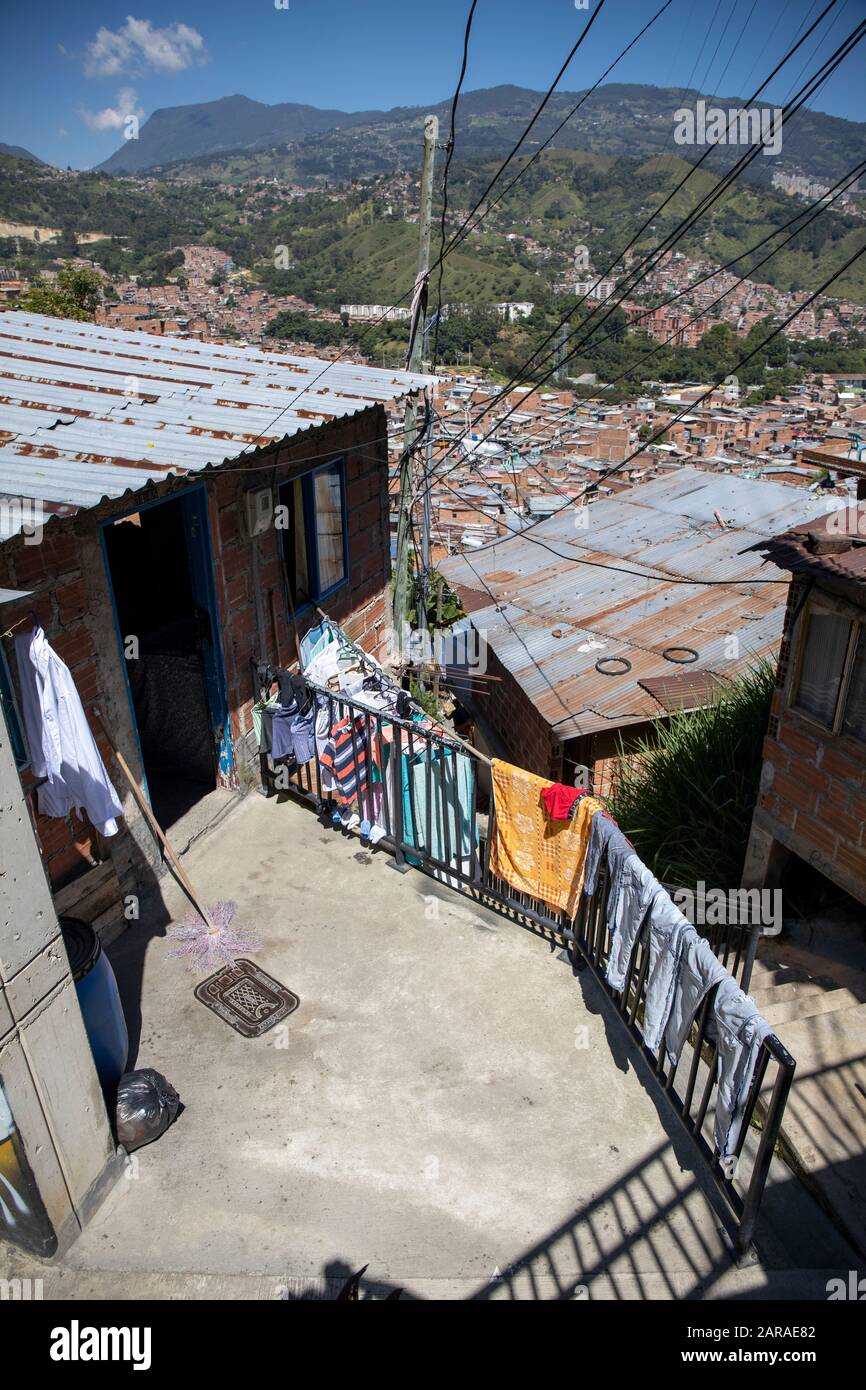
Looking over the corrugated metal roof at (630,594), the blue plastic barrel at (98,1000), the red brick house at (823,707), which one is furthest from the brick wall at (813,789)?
the blue plastic barrel at (98,1000)

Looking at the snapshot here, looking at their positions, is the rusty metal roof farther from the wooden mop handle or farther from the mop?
the wooden mop handle

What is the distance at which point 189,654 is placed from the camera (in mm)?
7652

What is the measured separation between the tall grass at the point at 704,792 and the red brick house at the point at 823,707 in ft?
3.85

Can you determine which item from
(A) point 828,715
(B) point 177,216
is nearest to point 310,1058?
(A) point 828,715

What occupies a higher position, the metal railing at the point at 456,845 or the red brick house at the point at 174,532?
the red brick house at the point at 174,532

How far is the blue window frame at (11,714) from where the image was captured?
4195mm

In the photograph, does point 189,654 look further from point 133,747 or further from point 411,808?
point 411,808

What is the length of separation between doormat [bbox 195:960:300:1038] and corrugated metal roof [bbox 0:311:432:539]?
10.9 ft

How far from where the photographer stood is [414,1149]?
4.88 metres

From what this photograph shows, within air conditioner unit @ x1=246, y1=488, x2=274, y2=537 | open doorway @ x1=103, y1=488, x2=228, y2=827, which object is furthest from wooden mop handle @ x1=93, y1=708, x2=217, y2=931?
air conditioner unit @ x1=246, y1=488, x2=274, y2=537

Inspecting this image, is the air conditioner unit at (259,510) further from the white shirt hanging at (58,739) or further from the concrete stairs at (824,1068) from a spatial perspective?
the concrete stairs at (824,1068)

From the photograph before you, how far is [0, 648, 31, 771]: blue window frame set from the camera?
13.8ft

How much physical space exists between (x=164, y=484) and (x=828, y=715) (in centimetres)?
493

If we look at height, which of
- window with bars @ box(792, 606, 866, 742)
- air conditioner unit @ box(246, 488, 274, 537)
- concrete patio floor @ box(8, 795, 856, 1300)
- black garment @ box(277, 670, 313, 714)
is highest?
air conditioner unit @ box(246, 488, 274, 537)
